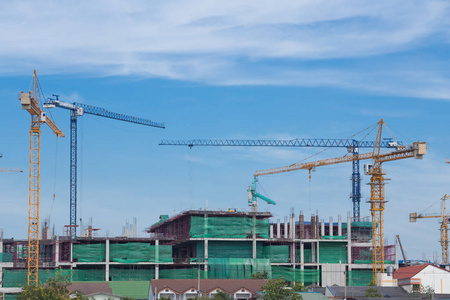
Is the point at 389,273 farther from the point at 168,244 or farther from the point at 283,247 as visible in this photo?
the point at 168,244

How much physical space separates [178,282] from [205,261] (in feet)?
146

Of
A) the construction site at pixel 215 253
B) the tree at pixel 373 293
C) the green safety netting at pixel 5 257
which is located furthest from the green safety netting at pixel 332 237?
the green safety netting at pixel 5 257

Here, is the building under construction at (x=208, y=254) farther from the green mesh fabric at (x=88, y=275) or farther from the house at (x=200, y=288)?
the house at (x=200, y=288)

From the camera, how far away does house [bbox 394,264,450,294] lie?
147m

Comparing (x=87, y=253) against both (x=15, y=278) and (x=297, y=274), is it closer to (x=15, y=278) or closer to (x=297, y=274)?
(x=15, y=278)

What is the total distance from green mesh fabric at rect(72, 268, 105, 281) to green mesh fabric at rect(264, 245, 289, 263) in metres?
41.7

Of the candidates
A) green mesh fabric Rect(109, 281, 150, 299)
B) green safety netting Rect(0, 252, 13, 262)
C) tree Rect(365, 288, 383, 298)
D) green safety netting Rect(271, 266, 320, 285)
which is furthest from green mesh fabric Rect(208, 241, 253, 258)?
tree Rect(365, 288, 383, 298)

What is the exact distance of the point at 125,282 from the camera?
162 metres

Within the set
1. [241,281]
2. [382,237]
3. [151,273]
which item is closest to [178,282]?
[241,281]

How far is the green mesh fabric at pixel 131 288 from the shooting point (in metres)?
159

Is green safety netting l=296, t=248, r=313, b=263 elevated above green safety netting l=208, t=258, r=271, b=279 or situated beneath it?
elevated above

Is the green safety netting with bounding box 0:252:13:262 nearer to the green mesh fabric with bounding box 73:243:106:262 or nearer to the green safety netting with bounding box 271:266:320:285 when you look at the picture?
the green mesh fabric with bounding box 73:243:106:262

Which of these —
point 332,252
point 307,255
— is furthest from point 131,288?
point 332,252

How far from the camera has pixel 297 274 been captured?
186m
